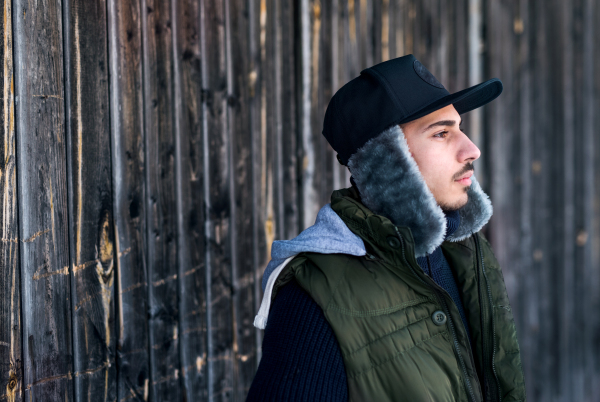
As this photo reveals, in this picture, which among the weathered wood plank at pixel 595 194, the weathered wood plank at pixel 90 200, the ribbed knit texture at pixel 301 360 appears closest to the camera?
the ribbed knit texture at pixel 301 360

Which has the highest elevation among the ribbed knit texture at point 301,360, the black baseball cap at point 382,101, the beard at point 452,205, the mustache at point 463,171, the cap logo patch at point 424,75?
the cap logo patch at point 424,75

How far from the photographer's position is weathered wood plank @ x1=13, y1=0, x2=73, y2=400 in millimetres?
1798

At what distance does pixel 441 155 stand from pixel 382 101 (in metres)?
0.30

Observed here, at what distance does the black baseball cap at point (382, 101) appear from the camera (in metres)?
1.73

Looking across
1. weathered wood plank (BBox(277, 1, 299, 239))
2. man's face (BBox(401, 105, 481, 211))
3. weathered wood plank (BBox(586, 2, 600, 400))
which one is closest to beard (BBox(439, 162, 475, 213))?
man's face (BBox(401, 105, 481, 211))

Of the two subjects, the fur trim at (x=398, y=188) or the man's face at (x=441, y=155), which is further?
the man's face at (x=441, y=155)

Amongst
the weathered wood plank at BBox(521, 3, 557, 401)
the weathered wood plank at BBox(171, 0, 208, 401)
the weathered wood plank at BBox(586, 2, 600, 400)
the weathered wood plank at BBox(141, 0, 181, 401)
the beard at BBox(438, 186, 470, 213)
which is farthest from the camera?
the weathered wood plank at BBox(586, 2, 600, 400)

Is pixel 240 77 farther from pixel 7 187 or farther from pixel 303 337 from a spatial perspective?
Answer: pixel 303 337

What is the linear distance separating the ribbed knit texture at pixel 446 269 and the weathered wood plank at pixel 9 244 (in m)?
1.47

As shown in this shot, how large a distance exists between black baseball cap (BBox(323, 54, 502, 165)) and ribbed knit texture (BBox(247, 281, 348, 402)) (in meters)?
0.62

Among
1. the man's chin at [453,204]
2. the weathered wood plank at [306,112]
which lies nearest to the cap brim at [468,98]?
the man's chin at [453,204]

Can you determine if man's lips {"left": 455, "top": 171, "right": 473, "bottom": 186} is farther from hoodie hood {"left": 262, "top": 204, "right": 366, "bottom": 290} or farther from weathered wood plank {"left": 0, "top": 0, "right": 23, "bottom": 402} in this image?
weathered wood plank {"left": 0, "top": 0, "right": 23, "bottom": 402}

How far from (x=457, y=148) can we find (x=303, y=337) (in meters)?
0.89

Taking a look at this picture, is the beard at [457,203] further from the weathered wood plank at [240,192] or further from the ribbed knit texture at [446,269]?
the weathered wood plank at [240,192]
